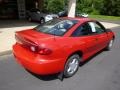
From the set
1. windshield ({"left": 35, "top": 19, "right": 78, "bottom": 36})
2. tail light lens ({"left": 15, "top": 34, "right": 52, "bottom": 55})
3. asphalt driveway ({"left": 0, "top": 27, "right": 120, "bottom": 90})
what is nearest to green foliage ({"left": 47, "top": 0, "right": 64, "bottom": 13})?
asphalt driveway ({"left": 0, "top": 27, "right": 120, "bottom": 90})

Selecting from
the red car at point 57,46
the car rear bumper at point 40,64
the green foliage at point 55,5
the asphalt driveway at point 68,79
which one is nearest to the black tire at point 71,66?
the red car at point 57,46

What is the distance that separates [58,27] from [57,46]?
1079 millimetres

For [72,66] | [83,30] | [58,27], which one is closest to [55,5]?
[83,30]

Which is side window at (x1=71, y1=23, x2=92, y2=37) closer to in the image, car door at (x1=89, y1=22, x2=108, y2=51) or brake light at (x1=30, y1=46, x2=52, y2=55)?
car door at (x1=89, y1=22, x2=108, y2=51)

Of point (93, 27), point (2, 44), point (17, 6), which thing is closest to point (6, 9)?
point (17, 6)

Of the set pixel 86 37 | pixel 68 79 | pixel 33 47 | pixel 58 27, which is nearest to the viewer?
pixel 33 47

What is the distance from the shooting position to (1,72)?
597 cm

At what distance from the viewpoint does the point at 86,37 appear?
20.6 feet

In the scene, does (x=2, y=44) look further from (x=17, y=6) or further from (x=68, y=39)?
(x=17, y=6)

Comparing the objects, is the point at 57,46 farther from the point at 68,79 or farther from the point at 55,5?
the point at 55,5

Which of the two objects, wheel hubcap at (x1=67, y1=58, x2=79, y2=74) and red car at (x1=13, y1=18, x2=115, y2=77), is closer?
red car at (x1=13, y1=18, x2=115, y2=77)

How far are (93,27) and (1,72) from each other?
3.28 meters

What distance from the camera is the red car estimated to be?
5043 mm

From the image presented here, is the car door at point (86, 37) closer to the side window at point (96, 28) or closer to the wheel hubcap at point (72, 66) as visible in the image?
the side window at point (96, 28)
